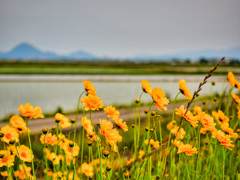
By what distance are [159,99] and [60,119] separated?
1.92ft

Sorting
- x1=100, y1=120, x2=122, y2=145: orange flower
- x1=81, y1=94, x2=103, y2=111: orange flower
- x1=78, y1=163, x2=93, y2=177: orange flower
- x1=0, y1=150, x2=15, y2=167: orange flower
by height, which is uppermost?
x1=81, y1=94, x2=103, y2=111: orange flower

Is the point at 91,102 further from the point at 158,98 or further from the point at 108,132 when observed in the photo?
the point at 158,98

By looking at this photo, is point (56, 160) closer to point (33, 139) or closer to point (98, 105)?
point (98, 105)

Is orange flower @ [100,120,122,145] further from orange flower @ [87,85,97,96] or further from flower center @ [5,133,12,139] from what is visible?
flower center @ [5,133,12,139]

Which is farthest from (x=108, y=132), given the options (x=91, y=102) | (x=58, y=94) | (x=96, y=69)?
(x=96, y=69)

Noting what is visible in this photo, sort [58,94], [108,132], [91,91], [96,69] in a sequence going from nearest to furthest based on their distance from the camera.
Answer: [108,132], [91,91], [58,94], [96,69]

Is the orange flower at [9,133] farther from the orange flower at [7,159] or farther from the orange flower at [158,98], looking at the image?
the orange flower at [158,98]

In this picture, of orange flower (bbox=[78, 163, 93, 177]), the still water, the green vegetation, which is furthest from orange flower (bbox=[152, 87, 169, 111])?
the green vegetation

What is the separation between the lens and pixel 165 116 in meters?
5.39

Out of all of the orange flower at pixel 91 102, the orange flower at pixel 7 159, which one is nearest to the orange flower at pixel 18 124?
the orange flower at pixel 7 159

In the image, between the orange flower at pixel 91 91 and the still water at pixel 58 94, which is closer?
the orange flower at pixel 91 91

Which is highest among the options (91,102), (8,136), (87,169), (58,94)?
(91,102)

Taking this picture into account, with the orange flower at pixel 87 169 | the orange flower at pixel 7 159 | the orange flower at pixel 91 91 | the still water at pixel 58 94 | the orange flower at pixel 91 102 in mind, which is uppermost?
the orange flower at pixel 91 91

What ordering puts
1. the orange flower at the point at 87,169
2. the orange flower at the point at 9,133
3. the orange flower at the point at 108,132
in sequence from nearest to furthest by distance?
1. the orange flower at the point at 108,132
2. the orange flower at the point at 9,133
3. the orange flower at the point at 87,169
